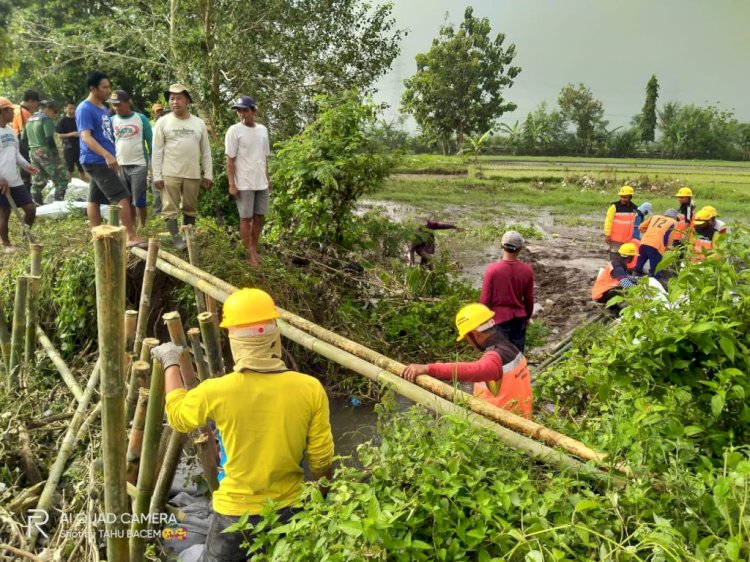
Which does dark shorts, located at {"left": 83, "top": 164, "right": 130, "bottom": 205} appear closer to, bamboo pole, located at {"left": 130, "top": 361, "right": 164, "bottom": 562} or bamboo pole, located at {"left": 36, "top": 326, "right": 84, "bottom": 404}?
bamboo pole, located at {"left": 36, "top": 326, "right": 84, "bottom": 404}

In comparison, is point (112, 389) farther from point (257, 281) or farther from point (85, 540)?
point (257, 281)

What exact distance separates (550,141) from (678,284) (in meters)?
47.7

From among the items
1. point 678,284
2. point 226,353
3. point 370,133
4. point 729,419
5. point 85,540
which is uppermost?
point 370,133

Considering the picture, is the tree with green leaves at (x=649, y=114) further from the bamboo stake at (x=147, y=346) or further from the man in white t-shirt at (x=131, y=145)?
the bamboo stake at (x=147, y=346)

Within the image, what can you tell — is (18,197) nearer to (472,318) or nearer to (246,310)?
(246,310)

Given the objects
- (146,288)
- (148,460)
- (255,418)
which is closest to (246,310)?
(255,418)

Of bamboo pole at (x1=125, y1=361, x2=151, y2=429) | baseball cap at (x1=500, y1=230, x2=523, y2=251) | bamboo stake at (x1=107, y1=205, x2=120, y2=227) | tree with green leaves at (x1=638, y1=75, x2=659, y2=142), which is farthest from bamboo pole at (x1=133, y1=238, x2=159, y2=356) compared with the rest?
tree with green leaves at (x1=638, y1=75, x2=659, y2=142)

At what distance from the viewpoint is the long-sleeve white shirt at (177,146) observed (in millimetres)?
5320

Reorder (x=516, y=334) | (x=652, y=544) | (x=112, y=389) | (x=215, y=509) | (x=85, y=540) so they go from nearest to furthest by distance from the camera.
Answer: (x=652, y=544)
(x=215, y=509)
(x=112, y=389)
(x=85, y=540)
(x=516, y=334)

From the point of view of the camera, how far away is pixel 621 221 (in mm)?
7453

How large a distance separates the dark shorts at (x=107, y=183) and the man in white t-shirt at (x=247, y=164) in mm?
1050

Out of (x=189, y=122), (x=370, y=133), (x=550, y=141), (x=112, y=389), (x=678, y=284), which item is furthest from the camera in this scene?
(x=550, y=141)

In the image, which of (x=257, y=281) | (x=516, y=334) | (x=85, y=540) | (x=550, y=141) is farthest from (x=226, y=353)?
(x=550, y=141)

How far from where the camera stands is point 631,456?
1.87 metres
